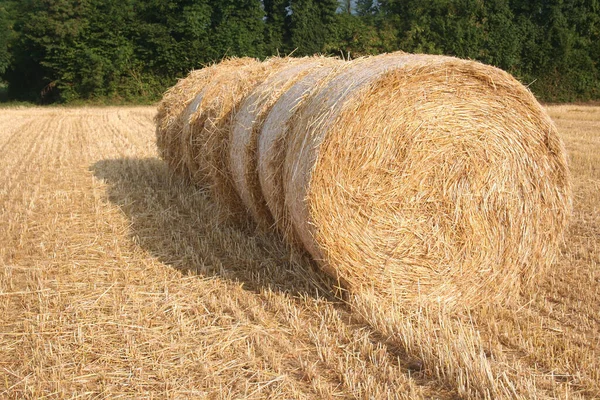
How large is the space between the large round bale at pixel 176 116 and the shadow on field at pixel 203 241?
298 millimetres

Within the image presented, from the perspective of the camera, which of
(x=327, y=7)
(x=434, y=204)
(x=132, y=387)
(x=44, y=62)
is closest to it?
(x=132, y=387)

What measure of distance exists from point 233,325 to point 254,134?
5.82 feet

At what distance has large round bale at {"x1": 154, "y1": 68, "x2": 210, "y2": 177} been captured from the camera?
7.06 metres

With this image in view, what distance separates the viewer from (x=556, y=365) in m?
3.01

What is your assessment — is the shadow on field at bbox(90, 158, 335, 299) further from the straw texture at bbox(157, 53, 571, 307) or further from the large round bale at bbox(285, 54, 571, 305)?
the large round bale at bbox(285, 54, 571, 305)

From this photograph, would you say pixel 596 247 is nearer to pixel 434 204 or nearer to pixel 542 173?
pixel 542 173

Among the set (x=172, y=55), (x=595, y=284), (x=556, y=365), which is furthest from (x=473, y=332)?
(x=172, y=55)

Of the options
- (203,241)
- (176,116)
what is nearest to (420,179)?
(203,241)

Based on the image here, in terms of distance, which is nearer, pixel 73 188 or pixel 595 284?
pixel 595 284

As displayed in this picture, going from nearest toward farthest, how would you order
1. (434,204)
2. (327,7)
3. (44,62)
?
1. (434,204)
2. (44,62)
3. (327,7)

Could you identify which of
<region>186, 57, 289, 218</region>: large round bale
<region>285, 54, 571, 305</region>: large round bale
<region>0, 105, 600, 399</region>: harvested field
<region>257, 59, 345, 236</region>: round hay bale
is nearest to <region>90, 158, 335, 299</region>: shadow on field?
<region>0, 105, 600, 399</region>: harvested field

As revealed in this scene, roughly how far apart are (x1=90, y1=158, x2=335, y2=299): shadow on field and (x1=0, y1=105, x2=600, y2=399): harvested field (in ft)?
0.07

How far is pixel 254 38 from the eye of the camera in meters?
27.2

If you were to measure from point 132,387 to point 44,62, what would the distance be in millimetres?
25658
